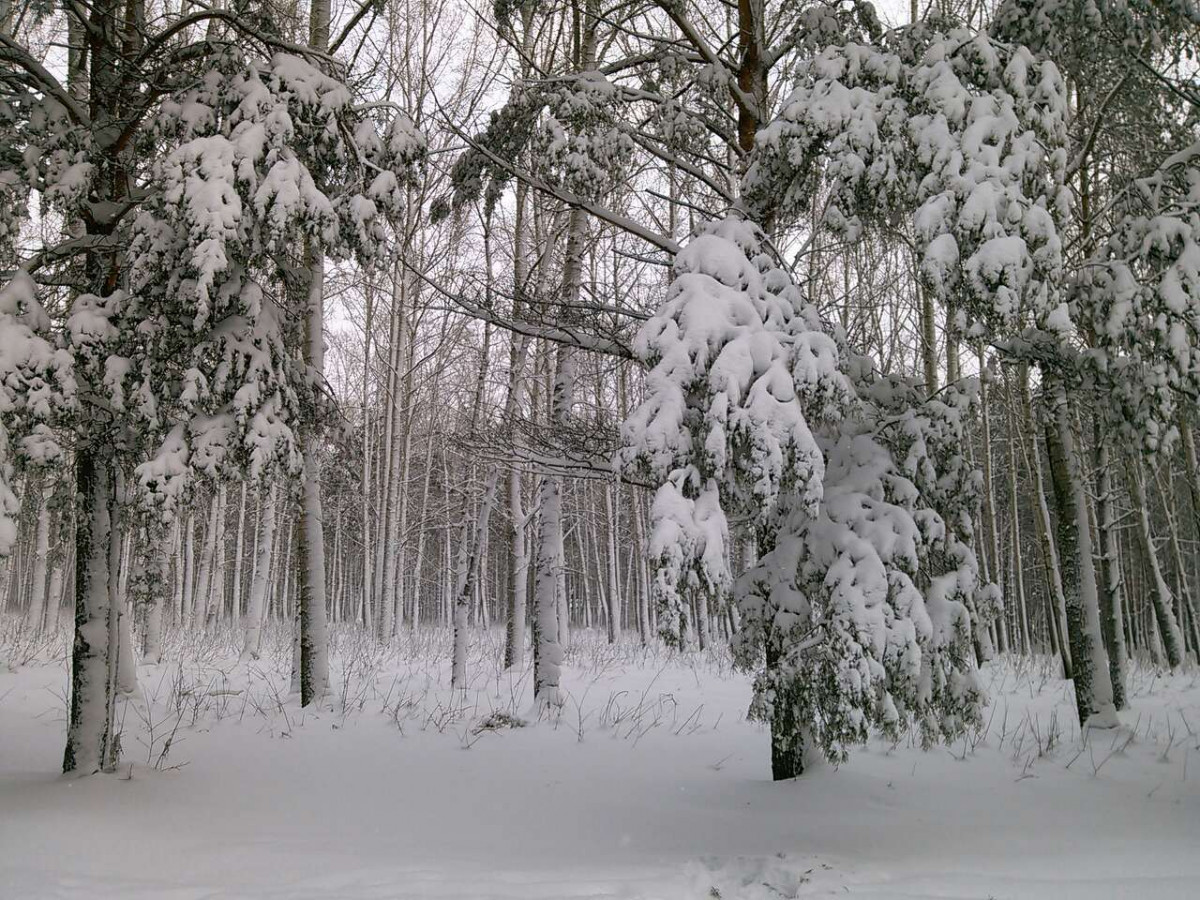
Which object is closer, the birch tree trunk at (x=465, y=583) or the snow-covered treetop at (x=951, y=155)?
the snow-covered treetop at (x=951, y=155)

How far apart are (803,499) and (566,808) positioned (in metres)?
2.74

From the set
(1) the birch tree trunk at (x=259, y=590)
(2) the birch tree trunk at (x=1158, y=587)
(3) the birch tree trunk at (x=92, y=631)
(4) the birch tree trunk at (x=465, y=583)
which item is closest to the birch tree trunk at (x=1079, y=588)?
(2) the birch tree trunk at (x=1158, y=587)

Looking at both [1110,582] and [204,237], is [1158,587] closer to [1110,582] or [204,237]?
[1110,582]

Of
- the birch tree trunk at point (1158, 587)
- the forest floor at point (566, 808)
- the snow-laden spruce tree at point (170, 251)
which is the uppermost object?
the snow-laden spruce tree at point (170, 251)

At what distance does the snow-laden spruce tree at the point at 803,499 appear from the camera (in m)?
3.52

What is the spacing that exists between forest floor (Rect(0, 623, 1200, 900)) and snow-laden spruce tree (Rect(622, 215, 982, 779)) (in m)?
0.67

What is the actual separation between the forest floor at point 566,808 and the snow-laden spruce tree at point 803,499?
0.67 m

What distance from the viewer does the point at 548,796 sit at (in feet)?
16.7

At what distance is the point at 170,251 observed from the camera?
177 inches

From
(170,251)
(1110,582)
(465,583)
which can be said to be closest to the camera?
(170,251)

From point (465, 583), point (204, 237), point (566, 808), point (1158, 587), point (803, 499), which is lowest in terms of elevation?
point (566, 808)

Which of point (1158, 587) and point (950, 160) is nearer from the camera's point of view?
point (950, 160)

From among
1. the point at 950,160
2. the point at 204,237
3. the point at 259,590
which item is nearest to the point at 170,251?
the point at 204,237

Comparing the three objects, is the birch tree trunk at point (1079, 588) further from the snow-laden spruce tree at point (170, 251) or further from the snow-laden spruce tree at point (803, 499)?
the snow-laden spruce tree at point (170, 251)
